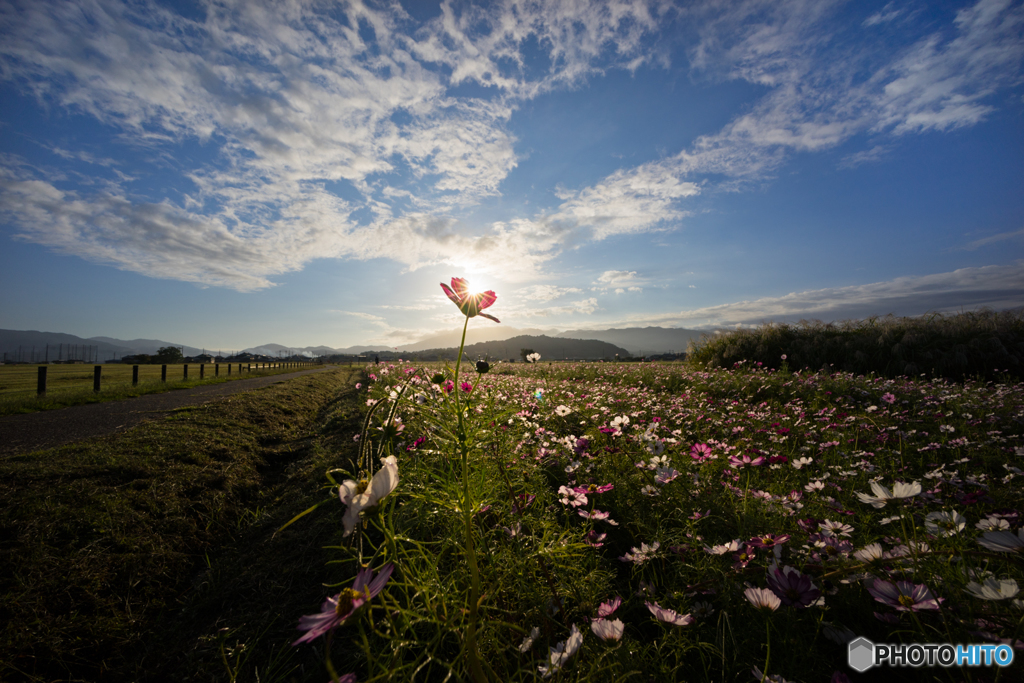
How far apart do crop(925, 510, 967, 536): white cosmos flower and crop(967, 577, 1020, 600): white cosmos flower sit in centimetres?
28

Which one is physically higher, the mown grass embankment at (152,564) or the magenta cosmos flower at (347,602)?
the magenta cosmos flower at (347,602)

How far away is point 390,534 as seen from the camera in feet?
2.55

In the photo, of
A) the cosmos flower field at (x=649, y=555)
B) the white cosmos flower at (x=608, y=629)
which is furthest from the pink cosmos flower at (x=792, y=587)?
the white cosmos flower at (x=608, y=629)

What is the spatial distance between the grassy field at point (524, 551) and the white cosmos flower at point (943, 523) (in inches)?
0.5

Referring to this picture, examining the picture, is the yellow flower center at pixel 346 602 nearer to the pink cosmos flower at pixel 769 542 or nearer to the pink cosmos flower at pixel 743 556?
the pink cosmos flower at pixel 743 556

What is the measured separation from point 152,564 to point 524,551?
7.28ft

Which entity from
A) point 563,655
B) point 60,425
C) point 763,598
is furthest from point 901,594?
point 60,425

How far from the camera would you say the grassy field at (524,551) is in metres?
0.98

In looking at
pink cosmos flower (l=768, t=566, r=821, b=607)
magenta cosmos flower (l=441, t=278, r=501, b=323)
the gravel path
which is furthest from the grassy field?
the gravel path

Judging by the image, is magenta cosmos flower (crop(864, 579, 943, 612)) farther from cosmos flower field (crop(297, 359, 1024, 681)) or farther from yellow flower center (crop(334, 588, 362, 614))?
yellow flower center (crop(334, 588, 362, 614))

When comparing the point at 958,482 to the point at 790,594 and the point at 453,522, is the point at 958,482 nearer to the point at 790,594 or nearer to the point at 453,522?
the point at 790,594

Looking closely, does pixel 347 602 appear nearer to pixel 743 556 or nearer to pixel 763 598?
pixel 763 598

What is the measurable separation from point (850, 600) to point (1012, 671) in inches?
15.8

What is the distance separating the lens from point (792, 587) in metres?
0.99
